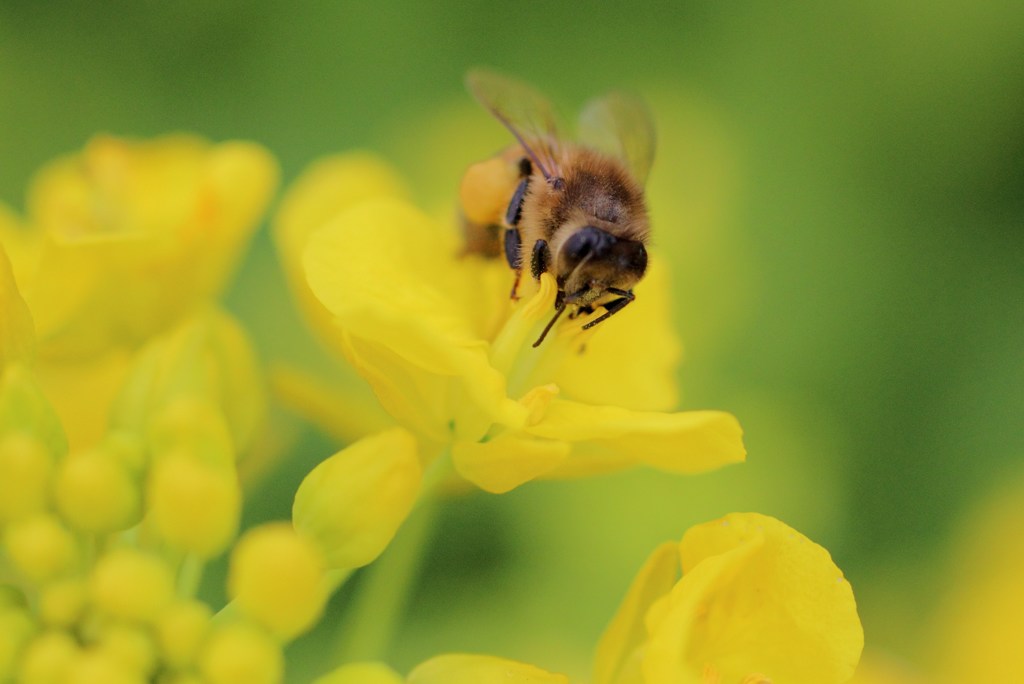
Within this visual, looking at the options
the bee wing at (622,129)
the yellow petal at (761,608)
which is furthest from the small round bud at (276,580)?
the bee wing at (622,129)

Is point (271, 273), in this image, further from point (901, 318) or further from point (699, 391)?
point (901, 318)

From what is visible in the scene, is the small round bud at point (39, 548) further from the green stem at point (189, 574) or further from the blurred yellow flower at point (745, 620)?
the blurred yellow flower at point (745, 620)

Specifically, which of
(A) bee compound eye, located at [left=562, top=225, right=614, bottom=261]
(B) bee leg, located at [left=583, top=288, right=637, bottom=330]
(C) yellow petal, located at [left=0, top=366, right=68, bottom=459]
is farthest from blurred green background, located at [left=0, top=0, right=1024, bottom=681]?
(C) yellow petal, located at [left=0, top=366, right=68, bottom=459]

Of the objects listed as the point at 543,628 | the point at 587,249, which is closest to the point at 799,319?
the point at 543,628

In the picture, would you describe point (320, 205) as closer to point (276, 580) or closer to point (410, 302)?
point (410, 302)

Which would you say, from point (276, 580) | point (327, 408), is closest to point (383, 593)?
point (327, 408)

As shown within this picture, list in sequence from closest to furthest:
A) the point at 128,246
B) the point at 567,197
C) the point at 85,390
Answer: the point at 567,197 < the point at 128,246 < the point at 85,390
